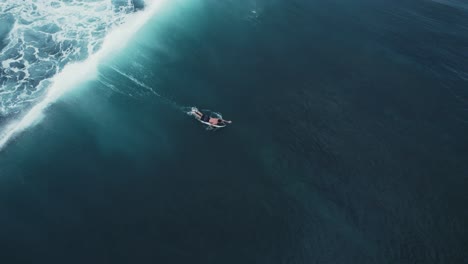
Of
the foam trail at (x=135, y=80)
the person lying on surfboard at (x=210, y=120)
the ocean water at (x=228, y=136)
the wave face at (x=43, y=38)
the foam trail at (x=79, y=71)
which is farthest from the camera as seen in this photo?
the foam trail at (x=135, y=80)

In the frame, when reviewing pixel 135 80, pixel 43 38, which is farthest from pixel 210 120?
pixel 43 38

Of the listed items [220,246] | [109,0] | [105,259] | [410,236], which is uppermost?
[109,0]

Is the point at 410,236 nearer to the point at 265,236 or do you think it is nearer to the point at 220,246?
the point at 265,236

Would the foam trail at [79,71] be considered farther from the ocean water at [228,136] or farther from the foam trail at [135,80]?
the foam trail at [135,80]

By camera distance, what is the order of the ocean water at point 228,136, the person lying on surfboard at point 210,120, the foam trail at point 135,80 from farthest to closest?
the foam trail at point 135,80 → the person lying on surfboard at point 210,120 → the ocean water at point 228,136

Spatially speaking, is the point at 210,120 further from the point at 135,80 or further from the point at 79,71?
the point at 79,71

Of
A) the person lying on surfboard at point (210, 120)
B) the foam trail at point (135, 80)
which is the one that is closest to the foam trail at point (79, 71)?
the foam trail at point (135, 80)

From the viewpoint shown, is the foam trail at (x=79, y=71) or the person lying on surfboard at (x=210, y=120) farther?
the person lying on surfboard at (x=210, y=120)

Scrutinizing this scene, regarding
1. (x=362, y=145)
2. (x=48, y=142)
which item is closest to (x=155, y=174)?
(x=48, y=142)
